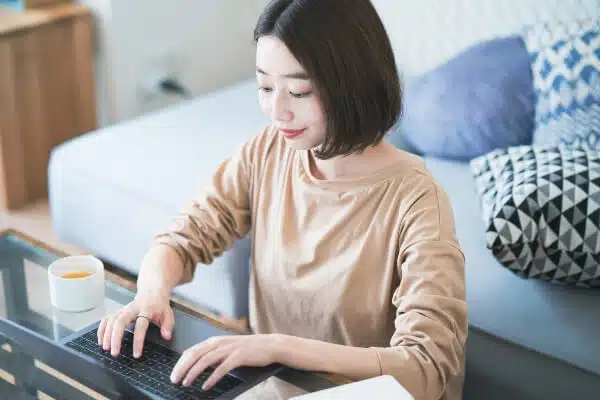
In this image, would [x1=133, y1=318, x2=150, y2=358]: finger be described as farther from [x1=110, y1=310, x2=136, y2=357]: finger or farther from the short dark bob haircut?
the short dark bob haircut

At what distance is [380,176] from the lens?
1.21 meters

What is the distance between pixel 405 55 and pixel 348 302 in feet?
4.26

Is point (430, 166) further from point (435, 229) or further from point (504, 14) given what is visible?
point (435, 229)

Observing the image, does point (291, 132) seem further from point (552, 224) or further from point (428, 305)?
point (552, 224)

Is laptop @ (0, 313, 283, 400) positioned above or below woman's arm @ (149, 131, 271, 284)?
below

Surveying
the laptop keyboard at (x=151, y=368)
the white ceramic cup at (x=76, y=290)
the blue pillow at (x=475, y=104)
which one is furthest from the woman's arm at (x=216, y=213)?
the blue pillow at (x=475, y=104)

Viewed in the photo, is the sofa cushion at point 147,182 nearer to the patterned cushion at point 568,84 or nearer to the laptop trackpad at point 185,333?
the laptop trackpad at point 185,333

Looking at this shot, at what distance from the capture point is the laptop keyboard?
3.37ft

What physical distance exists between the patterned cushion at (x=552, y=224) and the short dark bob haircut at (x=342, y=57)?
38 cm

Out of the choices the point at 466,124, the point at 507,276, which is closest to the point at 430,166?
the point at 466,124

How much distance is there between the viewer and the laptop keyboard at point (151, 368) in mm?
1026

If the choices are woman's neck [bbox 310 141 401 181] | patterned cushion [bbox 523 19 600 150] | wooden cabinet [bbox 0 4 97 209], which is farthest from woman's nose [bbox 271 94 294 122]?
wooden cabinet [bbox 0 4 97 209]

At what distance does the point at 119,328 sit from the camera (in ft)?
3.68

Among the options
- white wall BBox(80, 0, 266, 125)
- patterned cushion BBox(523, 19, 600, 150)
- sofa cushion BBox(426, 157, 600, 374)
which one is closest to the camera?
sofa cushion BBox(426, 157, 600, 374)
